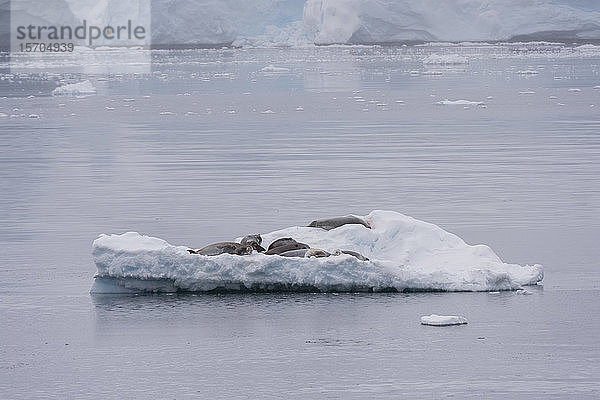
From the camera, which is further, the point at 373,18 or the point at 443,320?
the point at 373,18

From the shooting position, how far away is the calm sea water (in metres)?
5.04

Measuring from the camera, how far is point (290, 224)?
9.20m

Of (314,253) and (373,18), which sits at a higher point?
(373,18)

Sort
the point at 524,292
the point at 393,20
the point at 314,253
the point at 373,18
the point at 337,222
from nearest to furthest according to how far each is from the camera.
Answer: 1. the point at 524,292
2. the point at 314,253
3. the point at 337,222
4. the point at 373,18
5. the point at 393,20

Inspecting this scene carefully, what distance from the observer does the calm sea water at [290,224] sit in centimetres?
504

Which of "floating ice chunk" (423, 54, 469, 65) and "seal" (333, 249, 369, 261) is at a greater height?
"floating ice chunk" (423, 54, 469, 65)

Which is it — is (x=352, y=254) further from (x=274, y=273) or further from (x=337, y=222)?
(x=337, y=222)

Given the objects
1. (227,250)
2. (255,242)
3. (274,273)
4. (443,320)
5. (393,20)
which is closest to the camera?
(443,320)

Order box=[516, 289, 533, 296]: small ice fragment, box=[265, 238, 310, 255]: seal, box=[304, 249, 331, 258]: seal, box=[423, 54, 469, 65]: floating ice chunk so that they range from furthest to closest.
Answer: box=[423, 54, 469, 65]: floating ice chunk, box=[265, 238, 310, 255]: seal, box=[304, 249, 331, 258]: seal, box=[516, 289, 533, 296]: small ice fragment

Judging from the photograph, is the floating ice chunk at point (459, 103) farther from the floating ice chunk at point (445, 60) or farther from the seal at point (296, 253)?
the floating ice chunk at point (445, 60)

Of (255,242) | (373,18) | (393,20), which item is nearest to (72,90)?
(255,242)

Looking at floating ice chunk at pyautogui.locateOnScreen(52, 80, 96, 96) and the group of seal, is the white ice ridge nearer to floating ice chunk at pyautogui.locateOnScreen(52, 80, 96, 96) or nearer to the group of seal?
the group of seal

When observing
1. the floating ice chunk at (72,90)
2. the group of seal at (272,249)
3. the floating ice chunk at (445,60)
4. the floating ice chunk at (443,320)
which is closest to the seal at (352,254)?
the group of seal at (272,249)

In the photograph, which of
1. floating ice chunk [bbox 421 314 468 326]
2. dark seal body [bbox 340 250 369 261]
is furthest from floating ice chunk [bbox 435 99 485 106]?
floating ice chunk [bbox 421 314 468 326]
